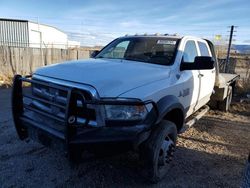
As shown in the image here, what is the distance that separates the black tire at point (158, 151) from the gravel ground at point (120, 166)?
0.17 m

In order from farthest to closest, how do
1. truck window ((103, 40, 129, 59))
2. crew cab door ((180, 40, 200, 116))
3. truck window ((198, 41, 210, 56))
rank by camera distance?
truck window ((198, 41, 210, 56)) < truck window ((103, 40, 129, 59)) < crew cab door ((180, 40, 200, 116))

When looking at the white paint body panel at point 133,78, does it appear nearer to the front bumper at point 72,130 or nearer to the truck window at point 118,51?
the front bumper at point 72,130

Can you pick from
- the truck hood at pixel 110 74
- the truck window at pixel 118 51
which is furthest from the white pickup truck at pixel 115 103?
the truck window at pixel 118 51

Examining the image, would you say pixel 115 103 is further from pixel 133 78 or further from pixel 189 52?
pixel 189 52

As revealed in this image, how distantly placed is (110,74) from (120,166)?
1547 mm

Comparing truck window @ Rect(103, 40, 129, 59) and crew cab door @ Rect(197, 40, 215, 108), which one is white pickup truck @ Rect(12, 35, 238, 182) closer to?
truck window @ Rect(103, 40, 129, 59)

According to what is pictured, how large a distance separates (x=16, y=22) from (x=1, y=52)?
12711 millimetres

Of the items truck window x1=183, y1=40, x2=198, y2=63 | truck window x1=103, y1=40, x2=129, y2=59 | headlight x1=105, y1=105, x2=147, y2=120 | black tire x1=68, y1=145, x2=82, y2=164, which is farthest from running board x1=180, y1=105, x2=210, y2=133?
black tire x1=68, y1=145, x2=82, y2=164

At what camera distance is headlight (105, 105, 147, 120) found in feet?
9.64

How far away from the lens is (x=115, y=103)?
9.27 ft

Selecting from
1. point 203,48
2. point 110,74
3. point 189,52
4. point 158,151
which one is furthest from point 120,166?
point 203,48

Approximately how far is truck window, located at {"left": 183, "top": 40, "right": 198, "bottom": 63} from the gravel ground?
5.32 feet

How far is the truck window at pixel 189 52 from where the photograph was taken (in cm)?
450

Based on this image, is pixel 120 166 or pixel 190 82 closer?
pixel 120 166
